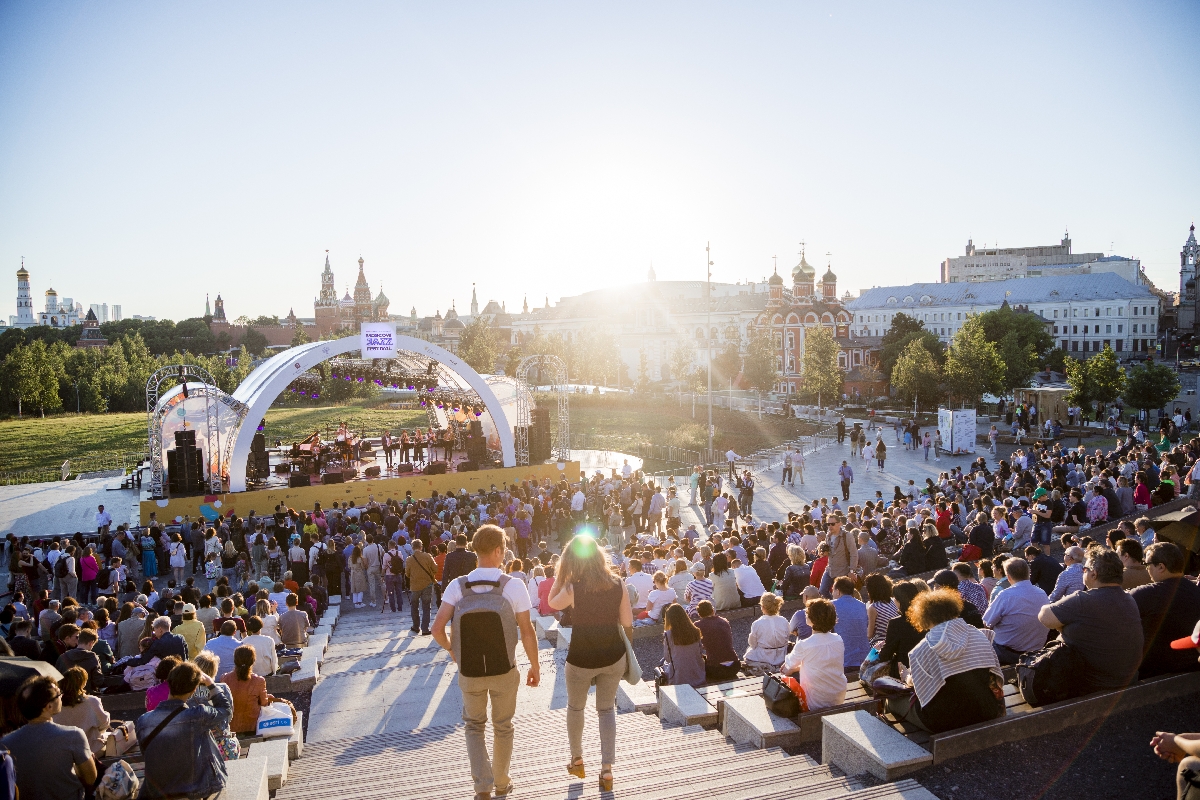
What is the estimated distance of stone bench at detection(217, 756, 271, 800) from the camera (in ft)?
13.6

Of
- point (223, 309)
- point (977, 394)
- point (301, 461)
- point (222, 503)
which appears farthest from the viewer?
point (223, 309)

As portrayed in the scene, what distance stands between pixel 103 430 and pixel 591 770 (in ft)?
178

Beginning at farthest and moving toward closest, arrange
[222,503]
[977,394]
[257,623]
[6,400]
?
1. [6,400]
2. [977,394]
3. [222,503]
4. [257,623]

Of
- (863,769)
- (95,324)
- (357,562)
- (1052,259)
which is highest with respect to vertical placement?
(1052,259)

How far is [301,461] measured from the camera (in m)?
26.1

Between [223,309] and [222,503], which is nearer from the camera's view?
[222,503]

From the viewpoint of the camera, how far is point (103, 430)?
48625 millimetres

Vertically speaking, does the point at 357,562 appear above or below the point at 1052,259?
below

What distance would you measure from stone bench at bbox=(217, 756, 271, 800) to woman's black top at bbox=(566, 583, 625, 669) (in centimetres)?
189

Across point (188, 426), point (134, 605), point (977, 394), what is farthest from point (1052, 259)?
point (134, 605)

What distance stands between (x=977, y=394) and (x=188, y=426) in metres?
40.7

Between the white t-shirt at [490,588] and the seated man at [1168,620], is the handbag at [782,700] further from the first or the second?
the seated man at [1168,620]

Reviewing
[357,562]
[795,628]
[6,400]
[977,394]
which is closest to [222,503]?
[357,562]

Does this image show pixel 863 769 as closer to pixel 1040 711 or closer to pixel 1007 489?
pixel 1040 711
